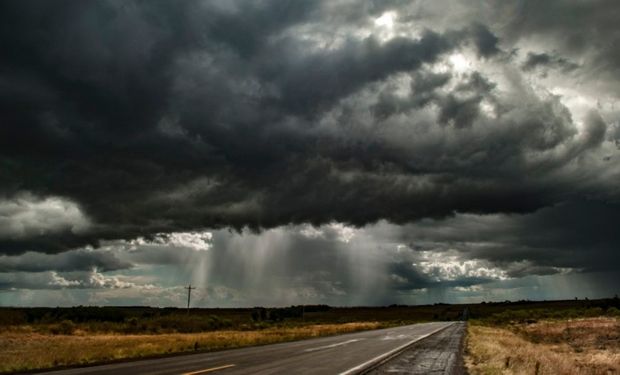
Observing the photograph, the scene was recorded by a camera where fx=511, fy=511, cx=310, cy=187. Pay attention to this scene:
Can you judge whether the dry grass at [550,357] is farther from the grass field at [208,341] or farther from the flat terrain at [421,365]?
the flat terrain at [421,365]

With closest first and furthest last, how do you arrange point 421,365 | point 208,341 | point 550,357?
point 421,365 → point 550,357 → point 208,341

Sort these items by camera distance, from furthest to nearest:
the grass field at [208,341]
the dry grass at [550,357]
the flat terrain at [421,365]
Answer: the grass field at [208,341]
the dry grass at [550,357]
the flat terrain at [421,365]

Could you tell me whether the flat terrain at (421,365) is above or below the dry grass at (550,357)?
above

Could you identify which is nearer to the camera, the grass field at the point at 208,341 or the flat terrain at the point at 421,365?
the flat terrain at the point at 421,365

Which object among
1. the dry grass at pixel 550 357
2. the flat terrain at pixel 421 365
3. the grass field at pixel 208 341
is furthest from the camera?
the grass field at pixel 208 341

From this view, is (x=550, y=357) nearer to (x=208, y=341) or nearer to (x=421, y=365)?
(x=421, y=365)

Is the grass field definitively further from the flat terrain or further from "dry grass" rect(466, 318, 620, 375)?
the flat terrain

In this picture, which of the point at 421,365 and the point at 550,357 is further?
the point at 550,357

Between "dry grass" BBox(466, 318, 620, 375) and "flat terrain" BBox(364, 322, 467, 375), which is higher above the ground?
"flat terrain" BBox(364, 322, 467, 375)

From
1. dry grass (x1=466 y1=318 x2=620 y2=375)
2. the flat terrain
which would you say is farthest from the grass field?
the flat terrain

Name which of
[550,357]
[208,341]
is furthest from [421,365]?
[208,341]

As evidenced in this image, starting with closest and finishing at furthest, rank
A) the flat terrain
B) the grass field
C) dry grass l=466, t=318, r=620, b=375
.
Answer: the flat terrain
dry grass l=466, t=318, r=620, b=375
the grass field

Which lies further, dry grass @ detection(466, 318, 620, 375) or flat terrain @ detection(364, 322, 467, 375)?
dry grass @ detection(466, 318, 620, 375)

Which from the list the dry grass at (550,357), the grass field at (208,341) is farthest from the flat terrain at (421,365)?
the grass field at (208,341)
